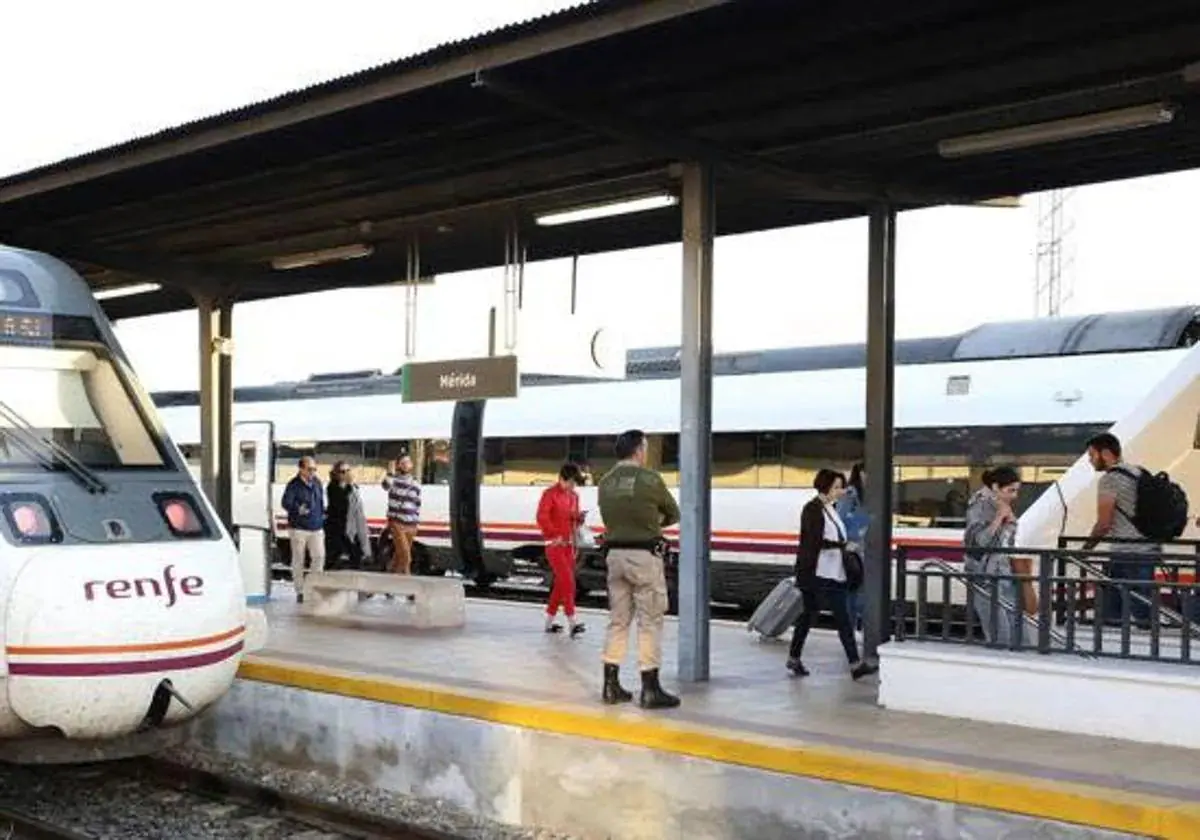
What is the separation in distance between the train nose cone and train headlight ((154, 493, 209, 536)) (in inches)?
11.4

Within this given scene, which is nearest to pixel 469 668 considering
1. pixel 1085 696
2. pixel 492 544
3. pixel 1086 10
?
pixel 1085 696

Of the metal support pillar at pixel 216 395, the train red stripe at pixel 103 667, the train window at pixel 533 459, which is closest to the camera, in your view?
the train red stripe at pixel 103 667

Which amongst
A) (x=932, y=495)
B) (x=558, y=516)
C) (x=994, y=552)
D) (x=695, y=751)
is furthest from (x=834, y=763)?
(x=932, y=495)

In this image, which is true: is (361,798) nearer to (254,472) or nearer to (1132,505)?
(1132,505)

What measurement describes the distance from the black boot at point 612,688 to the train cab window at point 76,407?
8.77 feet

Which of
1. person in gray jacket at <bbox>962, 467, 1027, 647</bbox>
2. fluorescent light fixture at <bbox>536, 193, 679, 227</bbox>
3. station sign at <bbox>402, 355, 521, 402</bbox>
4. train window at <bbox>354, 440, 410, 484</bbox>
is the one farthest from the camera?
train window at <bbox>354, 440, 410, 484</bbox>

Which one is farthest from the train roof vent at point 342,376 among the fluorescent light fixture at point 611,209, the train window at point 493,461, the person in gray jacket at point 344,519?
the fluorescent light fixture at point 611,209

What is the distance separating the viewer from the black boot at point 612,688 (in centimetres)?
803

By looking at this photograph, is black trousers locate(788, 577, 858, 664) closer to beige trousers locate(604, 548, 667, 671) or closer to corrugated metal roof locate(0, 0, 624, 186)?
beige trousers locate(604, 548, 667, 671)

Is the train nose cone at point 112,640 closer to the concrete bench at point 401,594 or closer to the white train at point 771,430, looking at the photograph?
the concrete bench at point 401,594

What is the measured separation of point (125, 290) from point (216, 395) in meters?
2.05

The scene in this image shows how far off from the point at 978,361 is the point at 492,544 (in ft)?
25.0

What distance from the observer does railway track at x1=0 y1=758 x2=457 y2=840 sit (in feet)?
24.6

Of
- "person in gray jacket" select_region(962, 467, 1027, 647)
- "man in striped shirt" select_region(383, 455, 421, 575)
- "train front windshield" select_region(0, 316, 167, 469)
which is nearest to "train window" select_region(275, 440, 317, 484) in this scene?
"man in striped shirt" select_region(383, 455, 421, 575)
